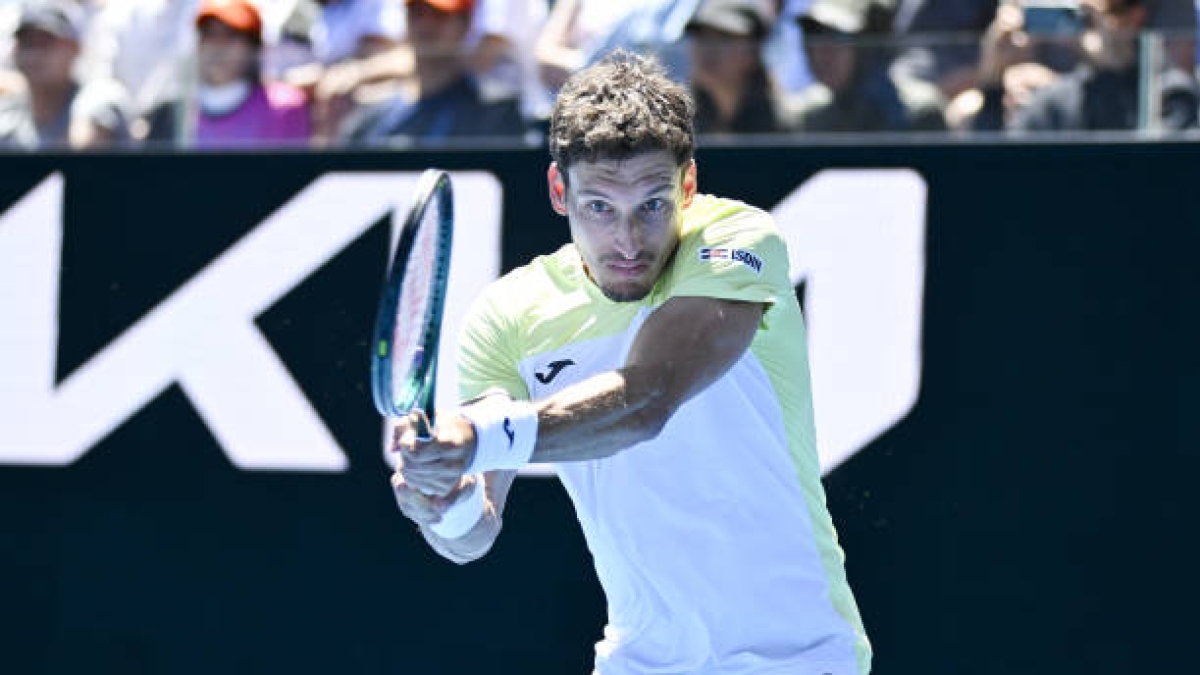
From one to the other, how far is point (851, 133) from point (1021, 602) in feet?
4.98

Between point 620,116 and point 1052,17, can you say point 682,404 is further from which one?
point 1052,17

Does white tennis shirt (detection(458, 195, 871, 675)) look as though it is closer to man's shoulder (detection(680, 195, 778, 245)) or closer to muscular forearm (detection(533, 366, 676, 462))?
man's shoulder (detection(680, 195, 778, 245))

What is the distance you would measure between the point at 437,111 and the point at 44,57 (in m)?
1.70

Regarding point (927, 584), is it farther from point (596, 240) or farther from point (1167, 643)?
point (596, 240)

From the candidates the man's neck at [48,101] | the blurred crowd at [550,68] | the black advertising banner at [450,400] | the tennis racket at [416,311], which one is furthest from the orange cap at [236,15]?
the tennis racket at [416,311]

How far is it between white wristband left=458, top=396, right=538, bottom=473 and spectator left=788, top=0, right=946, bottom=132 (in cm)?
279

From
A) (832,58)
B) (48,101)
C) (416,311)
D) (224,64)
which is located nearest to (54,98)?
(48,101)

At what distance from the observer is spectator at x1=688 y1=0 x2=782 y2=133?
18.3 ft

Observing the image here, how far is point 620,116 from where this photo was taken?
11.0 ft

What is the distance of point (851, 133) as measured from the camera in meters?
5.47

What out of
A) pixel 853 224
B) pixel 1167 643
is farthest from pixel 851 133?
pixel 1167 643

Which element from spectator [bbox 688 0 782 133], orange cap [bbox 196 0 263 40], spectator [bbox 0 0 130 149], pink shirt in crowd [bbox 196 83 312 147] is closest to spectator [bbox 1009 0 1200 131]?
spectator [bbox 688 0 782 133]

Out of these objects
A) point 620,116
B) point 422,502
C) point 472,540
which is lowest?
point 472,540

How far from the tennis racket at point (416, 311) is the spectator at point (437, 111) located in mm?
2500
